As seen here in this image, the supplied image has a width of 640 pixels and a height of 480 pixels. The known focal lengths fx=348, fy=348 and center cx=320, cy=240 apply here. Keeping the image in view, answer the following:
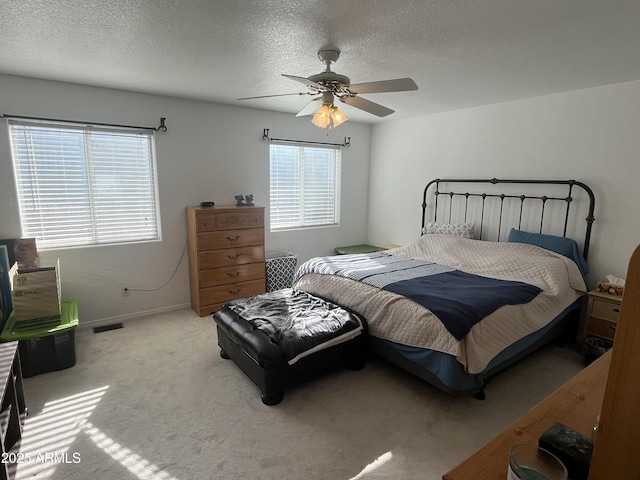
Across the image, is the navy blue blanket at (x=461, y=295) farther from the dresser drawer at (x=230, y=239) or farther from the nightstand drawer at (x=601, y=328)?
the dresser drawer at (x=230, y=239)

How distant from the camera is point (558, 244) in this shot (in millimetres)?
3275

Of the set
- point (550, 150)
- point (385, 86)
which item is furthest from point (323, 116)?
point (550, 150)

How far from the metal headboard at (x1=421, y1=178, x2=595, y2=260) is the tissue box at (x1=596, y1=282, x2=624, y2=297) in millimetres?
342

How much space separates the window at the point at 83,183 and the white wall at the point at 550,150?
3.26m

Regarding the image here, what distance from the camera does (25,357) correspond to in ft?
8.54

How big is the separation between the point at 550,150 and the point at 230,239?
11.3ft

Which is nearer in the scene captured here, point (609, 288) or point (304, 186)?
point (609, 288)

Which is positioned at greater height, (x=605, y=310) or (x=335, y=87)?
(x=335, y=87)

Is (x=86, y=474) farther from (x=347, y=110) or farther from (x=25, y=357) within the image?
(x=347, y=110)

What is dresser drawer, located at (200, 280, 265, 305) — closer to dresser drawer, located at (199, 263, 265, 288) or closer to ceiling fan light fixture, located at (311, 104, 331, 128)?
dresser drawer, located at (199, 263, 265, 288)

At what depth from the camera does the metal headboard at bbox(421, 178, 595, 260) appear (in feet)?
10.7

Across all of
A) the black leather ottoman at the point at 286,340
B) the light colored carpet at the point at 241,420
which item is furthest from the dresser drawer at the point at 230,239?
the light colored carpet at the point at 241,420

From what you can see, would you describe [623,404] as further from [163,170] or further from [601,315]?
[163,170]

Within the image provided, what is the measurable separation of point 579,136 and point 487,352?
93.4 inches
